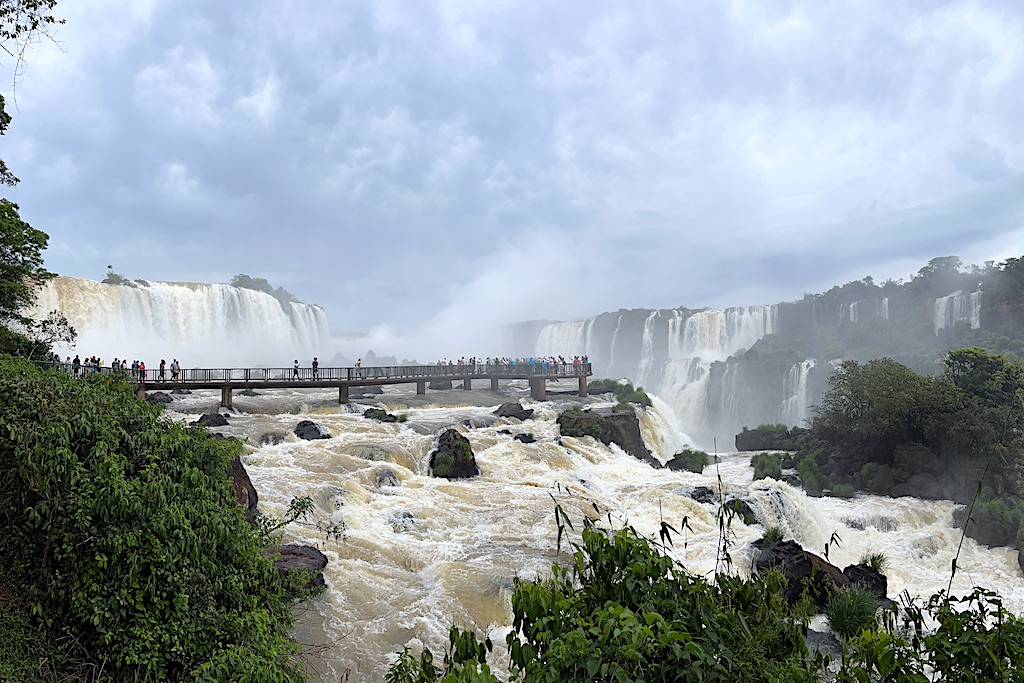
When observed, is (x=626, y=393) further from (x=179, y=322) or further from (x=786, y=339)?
(x=179, y=322)

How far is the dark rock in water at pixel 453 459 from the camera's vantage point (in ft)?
55.4

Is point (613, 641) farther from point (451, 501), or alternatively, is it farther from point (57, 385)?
point (451, 501)

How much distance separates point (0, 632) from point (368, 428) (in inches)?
647

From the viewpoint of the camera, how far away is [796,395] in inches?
1710

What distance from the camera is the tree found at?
1441 centimetres

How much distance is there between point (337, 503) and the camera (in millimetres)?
13305

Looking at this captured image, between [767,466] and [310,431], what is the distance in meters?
16.4

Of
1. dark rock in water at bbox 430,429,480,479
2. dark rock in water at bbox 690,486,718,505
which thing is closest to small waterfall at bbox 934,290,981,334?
dark rock in water at bbox 690,486,718,505

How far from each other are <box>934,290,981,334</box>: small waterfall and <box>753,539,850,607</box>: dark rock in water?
170 ft

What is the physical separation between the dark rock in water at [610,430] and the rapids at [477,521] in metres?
0.81

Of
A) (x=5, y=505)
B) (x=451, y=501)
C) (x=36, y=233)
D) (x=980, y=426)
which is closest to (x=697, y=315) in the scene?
(x=980, y=426)

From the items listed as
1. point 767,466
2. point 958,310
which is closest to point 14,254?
point 767,466

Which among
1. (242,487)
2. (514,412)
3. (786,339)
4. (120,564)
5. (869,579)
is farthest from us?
(786,339)

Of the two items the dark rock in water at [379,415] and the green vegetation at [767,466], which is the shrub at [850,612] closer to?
the green vegetation at [767,466]
